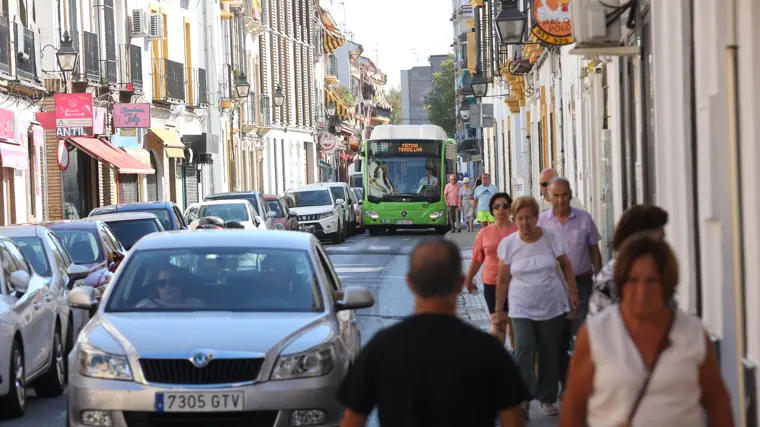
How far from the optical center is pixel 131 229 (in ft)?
71.7

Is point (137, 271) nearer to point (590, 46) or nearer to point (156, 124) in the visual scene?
point (590, 46)

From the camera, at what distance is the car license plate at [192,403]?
8172mm

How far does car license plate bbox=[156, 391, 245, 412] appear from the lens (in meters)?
8.17

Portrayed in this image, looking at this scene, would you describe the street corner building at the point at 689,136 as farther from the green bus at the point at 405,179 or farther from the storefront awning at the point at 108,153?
the green bus at the point at 405,179

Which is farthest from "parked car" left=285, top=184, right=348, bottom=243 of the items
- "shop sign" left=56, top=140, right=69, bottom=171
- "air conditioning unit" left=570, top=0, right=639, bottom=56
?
"air conditioning unit" left=570, top=0, right=639, bottom=56

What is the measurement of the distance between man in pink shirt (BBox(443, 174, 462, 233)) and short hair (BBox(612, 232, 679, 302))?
117 ft

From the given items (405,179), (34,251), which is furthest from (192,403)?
(405,179)

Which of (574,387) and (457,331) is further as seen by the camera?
(574,387)

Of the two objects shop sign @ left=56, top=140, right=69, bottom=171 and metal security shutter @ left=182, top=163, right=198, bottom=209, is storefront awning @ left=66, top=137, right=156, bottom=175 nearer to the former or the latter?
shop sign @ left=56, top=140, right=69, bottom=171

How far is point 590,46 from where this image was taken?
14.2 metres

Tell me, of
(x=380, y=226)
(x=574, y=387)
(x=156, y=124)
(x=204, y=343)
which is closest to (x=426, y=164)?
(x=380, y=226)

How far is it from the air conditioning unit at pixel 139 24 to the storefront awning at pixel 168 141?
146 inches

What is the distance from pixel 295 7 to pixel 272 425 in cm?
7138

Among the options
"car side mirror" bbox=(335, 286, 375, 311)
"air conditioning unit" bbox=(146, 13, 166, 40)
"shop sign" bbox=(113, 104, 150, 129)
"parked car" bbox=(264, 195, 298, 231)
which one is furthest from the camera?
"air conditioning unit" bbox=(146, 13, 166, 40)
